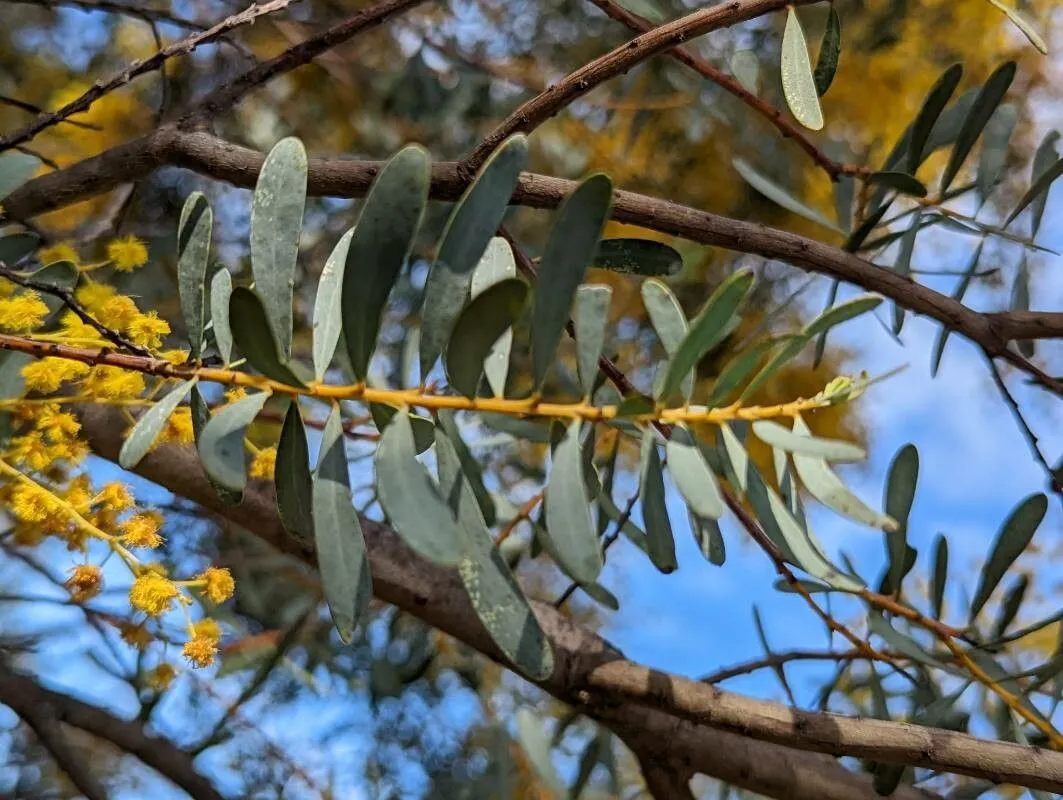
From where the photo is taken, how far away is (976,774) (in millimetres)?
384

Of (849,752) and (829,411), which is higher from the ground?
(829,411)

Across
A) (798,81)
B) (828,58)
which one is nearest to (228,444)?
(798,81)

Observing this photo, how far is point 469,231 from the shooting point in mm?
244

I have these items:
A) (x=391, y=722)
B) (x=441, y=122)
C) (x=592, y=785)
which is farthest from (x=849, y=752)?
(x=441, y=122)

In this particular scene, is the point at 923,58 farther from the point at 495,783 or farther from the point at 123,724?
the point at 123,724

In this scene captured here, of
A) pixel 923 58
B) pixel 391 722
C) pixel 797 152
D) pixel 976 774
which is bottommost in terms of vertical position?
pixel 976 774

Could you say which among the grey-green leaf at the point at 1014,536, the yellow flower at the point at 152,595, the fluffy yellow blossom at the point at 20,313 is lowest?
the yellow flower at the point at 152,595

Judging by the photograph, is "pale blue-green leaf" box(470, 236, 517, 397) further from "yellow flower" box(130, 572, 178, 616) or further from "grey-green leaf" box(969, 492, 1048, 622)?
"grey-green leaf" box(969, 492, 1048, 622)

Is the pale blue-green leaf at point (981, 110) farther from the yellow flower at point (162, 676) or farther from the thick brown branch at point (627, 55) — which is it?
the yellow flower at point (162, 676)

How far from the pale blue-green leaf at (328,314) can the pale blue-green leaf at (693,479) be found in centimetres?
11

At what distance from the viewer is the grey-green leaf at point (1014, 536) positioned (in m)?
0.46

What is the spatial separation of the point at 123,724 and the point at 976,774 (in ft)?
1.92

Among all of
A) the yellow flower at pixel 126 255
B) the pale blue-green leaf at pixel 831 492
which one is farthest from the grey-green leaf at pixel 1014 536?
the yellow flower at pixel 126 255

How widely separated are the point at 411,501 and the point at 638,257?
214mm
